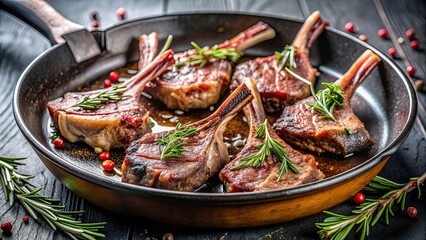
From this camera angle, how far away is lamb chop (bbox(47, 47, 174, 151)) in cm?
327

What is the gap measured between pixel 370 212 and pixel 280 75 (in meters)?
1.18

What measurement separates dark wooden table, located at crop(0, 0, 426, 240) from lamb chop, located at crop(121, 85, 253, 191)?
26 centimetres

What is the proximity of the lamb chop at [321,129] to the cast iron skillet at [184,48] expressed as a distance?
0.47 ft

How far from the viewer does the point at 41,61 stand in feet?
12.6

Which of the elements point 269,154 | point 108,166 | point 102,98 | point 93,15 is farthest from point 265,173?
point 93,15

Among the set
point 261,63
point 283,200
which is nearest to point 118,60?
point 261,63

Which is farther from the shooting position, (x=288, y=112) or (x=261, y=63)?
(x=261, y=63)

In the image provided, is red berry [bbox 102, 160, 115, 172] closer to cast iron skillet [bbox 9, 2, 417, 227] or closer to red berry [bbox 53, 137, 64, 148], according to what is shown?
cast iron skillet [bbox 9, 2, 417, 227]

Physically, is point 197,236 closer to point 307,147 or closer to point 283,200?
point 283,200

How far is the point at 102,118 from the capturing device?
3273 mm

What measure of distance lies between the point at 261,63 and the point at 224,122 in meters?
0.89

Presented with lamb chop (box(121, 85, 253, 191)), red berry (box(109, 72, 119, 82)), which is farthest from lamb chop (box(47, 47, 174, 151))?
red berry (box(109, 72, 119, 82))

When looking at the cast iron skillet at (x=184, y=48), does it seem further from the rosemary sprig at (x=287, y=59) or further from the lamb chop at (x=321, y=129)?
the rosemary sprig at (x=287, y=59)

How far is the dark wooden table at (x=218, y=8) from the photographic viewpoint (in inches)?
117
